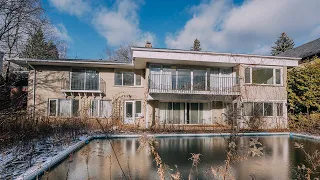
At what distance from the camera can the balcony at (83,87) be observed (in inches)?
593

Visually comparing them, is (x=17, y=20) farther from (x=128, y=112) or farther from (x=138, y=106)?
(x=138, y=106)

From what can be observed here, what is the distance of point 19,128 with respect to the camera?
6941 mm

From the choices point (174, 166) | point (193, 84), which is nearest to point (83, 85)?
point (193, 84)

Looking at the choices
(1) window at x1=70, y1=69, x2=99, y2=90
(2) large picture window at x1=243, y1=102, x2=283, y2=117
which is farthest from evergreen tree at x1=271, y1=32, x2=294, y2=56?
(1) window at x1=70, y1=69, x2=99, y2=90

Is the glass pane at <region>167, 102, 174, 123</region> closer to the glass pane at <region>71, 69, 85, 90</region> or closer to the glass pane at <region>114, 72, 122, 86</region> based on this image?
the glass pane at <region>114, 72, 122, 86</region>

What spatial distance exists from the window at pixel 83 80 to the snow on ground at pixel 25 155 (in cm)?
736

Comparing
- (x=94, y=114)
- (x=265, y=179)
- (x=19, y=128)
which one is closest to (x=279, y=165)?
(x=265, y=179)

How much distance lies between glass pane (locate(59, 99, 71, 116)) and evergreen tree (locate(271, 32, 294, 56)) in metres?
37.4

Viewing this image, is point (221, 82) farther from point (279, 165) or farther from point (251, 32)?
point (251, 32)

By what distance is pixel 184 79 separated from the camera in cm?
1466

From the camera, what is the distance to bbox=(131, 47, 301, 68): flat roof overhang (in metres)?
13.2

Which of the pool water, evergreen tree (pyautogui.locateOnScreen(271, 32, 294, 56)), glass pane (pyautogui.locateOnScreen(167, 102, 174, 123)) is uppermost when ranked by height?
evergreen tree (pyautogui.locateOnScreen(271, 32, 294, 56))

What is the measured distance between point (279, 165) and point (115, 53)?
34.8m

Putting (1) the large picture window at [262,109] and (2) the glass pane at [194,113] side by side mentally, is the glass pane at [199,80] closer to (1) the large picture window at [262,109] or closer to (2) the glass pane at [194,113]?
(2) the glass pane at [194,113]
